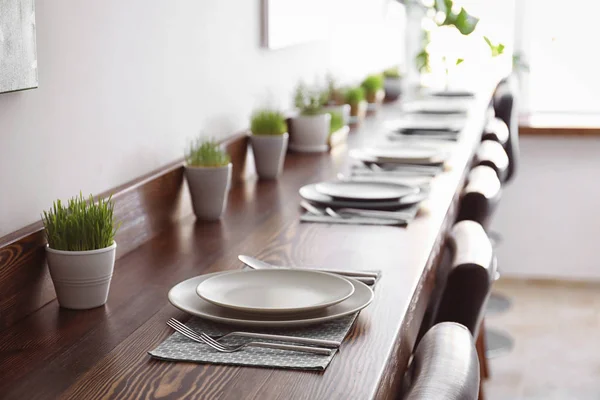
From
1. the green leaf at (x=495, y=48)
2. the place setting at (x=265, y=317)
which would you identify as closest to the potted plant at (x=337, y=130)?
the place setting at (x=265, y=317)

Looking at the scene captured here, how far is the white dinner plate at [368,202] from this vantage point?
1.90 m

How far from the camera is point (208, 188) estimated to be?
183cm

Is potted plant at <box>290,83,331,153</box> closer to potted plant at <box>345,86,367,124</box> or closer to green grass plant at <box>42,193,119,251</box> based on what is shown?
potted plant at <box>345,86,367,124</box>

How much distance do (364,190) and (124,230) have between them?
66 cm

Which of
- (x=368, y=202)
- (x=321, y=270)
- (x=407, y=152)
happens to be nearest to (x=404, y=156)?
(x=407, y=152)

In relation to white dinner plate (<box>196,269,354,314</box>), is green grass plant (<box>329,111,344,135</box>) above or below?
above

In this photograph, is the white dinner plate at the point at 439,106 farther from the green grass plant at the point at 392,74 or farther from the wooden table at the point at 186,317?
the wooden table at the point at 186,317

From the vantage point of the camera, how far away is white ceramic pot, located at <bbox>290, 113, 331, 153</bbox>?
269 centimetres

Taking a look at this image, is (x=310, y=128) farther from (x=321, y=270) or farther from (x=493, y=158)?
(x=321, y=270)

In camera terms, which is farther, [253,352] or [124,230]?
[124,230]

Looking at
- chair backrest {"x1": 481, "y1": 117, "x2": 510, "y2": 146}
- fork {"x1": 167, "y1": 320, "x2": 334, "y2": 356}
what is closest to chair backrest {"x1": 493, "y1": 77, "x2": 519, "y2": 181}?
chair backrest {"x1": 481, "y1": 117, "x2": 510, "y2": 146}

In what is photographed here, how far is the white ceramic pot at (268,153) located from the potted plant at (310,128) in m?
0.38

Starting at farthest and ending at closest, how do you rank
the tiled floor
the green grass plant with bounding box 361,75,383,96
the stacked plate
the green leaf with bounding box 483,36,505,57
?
the green leaf with bounding box 483,36,505,57
the green grass plant with bounding box 361,75,383,96
the tiled floor
the stacked plate

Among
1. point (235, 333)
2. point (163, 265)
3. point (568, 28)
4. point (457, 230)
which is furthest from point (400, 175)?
point (568, 28)
